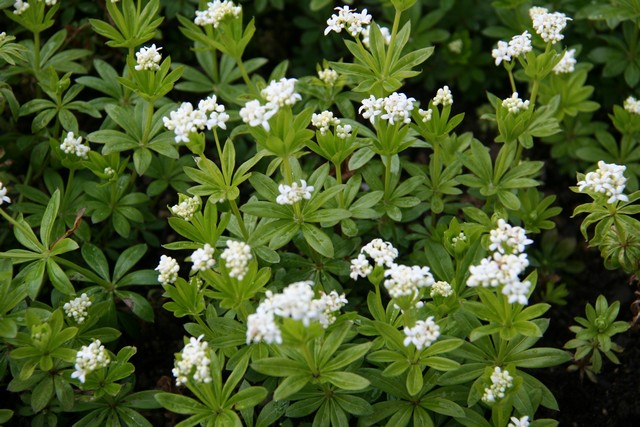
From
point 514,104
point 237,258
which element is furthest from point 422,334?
point 514,104

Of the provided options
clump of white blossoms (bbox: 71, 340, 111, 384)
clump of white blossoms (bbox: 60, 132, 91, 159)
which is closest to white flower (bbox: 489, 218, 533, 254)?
clump of white blossoms (bbox: 71, 340, 111, 384)

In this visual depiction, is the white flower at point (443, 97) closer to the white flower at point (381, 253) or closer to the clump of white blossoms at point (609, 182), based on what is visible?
the clump of white blossoms at point (609, 182)

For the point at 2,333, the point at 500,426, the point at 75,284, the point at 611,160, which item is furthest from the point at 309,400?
the point at 611,160

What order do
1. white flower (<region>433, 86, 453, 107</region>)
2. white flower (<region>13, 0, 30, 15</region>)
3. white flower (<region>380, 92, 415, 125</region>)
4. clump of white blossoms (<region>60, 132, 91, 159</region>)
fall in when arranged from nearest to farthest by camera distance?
white flower (<region>380, 92, 415, 125</region>) < white flower (<region>433, 86, 453, 107</region>) < clump of white blossoms (<region>60, 132, 91, 159</region>) < white flower (<region>13, 0, 30, 15</region>)

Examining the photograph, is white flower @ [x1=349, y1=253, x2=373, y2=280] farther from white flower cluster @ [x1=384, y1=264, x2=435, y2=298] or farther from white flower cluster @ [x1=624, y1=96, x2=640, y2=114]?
white flower cluster @ [x1=624, y1=96, x2=640, y2=114]

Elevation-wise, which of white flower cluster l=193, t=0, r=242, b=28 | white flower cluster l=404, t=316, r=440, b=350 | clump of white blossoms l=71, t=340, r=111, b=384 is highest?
white flower cluster l=193, t=0, r=242, b=28

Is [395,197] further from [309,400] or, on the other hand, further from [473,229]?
[309,400]
